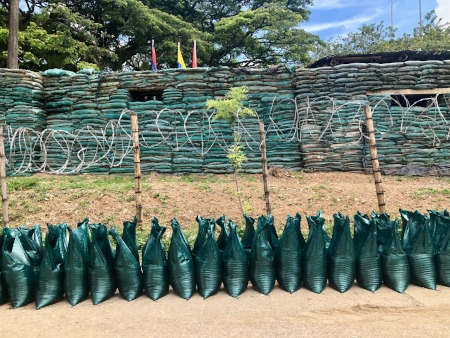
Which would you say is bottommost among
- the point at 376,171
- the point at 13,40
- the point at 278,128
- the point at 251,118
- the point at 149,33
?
the point at 376,171

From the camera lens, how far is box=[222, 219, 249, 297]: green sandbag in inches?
120

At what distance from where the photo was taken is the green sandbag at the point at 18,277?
9.71 feet

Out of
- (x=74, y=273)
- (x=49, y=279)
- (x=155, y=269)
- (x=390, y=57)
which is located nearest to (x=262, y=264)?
(x=155, y=269)

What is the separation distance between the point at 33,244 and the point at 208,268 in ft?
5.24

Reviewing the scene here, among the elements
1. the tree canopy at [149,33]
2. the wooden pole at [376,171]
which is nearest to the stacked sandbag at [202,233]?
the wooden pole at [376,171]

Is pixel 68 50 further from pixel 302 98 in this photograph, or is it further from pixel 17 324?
pixel 17 324

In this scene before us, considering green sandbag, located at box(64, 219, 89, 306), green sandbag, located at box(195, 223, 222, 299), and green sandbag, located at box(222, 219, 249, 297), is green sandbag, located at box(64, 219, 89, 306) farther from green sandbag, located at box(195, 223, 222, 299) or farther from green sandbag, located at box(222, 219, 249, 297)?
green sandbag, located at box(222, 219, 249, 297)

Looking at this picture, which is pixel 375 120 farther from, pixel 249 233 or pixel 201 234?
pixel 201 234

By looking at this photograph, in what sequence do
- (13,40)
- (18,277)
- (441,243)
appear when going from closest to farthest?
(18,277), (441,243), (13,40)

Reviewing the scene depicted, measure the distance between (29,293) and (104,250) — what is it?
671 millimetres

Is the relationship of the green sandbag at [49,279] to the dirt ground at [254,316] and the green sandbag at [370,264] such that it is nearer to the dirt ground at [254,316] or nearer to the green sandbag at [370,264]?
the dirt ground at [254,316]

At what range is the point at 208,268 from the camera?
3.03 meters

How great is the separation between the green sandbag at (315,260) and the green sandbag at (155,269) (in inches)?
45.9

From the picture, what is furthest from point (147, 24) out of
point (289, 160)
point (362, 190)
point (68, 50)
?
point (362, 190)
